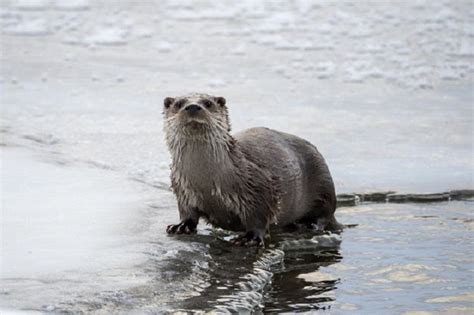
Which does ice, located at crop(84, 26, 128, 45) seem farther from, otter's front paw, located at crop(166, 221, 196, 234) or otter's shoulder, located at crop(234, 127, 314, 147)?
otter's front paw, located at crop(166, 221, 196, 234)

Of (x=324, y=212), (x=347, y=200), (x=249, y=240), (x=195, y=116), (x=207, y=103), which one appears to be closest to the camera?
(x=195, y=116)

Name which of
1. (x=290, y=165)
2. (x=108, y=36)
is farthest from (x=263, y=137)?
(x=108, y=36)

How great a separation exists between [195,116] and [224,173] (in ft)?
1.11

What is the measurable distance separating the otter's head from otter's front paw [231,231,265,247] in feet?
1.59

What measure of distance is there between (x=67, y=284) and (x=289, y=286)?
0.99 meters

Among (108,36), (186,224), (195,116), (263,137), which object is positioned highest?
(108,36)

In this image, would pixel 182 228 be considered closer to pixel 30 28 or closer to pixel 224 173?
pixel 224 173

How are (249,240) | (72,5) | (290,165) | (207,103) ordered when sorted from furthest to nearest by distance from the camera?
1. (72,5)
2. (290,165)
3. (249,240)
4. (207,103)

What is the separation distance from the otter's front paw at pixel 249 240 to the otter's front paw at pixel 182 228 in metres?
0.20

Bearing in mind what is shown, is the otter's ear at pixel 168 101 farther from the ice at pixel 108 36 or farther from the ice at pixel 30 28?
the ice at pixel 30 28

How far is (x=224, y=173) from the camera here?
4.70 metres

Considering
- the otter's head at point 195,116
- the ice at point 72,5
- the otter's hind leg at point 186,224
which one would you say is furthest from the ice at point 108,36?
the otter's head at point 195,116

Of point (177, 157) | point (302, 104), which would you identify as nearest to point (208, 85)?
point (302, 104)

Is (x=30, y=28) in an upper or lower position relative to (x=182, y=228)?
upper
